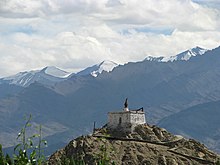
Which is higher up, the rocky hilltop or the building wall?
the building wall

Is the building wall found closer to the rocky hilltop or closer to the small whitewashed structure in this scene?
the small whitewashed structure

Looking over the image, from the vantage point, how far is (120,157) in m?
110

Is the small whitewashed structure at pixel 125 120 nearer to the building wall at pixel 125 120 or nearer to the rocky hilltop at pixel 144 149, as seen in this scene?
the building wall at pixel 125 120

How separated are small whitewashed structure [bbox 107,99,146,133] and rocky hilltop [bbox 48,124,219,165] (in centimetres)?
111

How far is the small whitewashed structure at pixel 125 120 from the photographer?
12112 cm

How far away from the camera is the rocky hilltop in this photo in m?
111

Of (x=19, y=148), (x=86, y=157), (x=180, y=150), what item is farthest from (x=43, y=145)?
(x=180, y=150)

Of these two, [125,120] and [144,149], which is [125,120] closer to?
[125,120]

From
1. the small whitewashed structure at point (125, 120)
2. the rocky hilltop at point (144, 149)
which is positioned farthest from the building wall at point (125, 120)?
the rocky hilltop at point (144, 149)

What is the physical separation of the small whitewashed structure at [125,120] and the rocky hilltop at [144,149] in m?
1.11

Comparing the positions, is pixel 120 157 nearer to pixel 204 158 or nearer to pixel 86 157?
pixel 86 157

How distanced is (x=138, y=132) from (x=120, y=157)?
11324 mm

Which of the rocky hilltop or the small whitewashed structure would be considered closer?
the rocky hilltop

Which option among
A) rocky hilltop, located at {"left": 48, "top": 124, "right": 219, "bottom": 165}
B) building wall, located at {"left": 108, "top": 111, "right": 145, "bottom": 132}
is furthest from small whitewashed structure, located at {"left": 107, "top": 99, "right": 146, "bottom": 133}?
rocky hilltop, located at {"left": 48, "top": 124, "right": 219, "bottom": 165}
